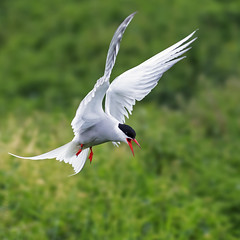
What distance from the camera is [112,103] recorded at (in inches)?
186

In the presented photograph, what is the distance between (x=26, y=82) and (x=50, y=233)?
406cm

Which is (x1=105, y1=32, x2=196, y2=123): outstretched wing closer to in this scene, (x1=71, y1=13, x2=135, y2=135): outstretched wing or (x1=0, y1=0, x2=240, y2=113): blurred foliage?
(x1=71, y1=13, x2=135, y2=135): outstretched wing

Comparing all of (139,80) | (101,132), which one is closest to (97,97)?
(101,132)

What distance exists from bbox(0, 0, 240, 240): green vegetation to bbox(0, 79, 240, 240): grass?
0.01 m

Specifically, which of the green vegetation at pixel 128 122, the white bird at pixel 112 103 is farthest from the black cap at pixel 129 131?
the green vegetation at pixel 128 122

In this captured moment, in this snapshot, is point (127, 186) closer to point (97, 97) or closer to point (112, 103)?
point (112, 103)

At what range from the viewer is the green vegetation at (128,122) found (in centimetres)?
661

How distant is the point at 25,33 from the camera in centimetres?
1122

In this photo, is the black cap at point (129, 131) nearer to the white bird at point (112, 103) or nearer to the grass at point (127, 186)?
the white bird at point (112, 103)

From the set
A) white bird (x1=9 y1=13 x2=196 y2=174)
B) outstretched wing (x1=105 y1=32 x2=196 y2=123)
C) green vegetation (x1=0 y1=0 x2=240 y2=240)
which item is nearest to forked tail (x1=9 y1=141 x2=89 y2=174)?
white bird (x1=9 y1=13 x2=196 y2=174)

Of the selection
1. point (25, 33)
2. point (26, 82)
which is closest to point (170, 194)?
point (26, 82)

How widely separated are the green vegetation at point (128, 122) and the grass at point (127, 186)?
13 mm

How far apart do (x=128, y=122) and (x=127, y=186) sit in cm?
129

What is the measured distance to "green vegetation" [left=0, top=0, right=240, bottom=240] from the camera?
21.7 feet
